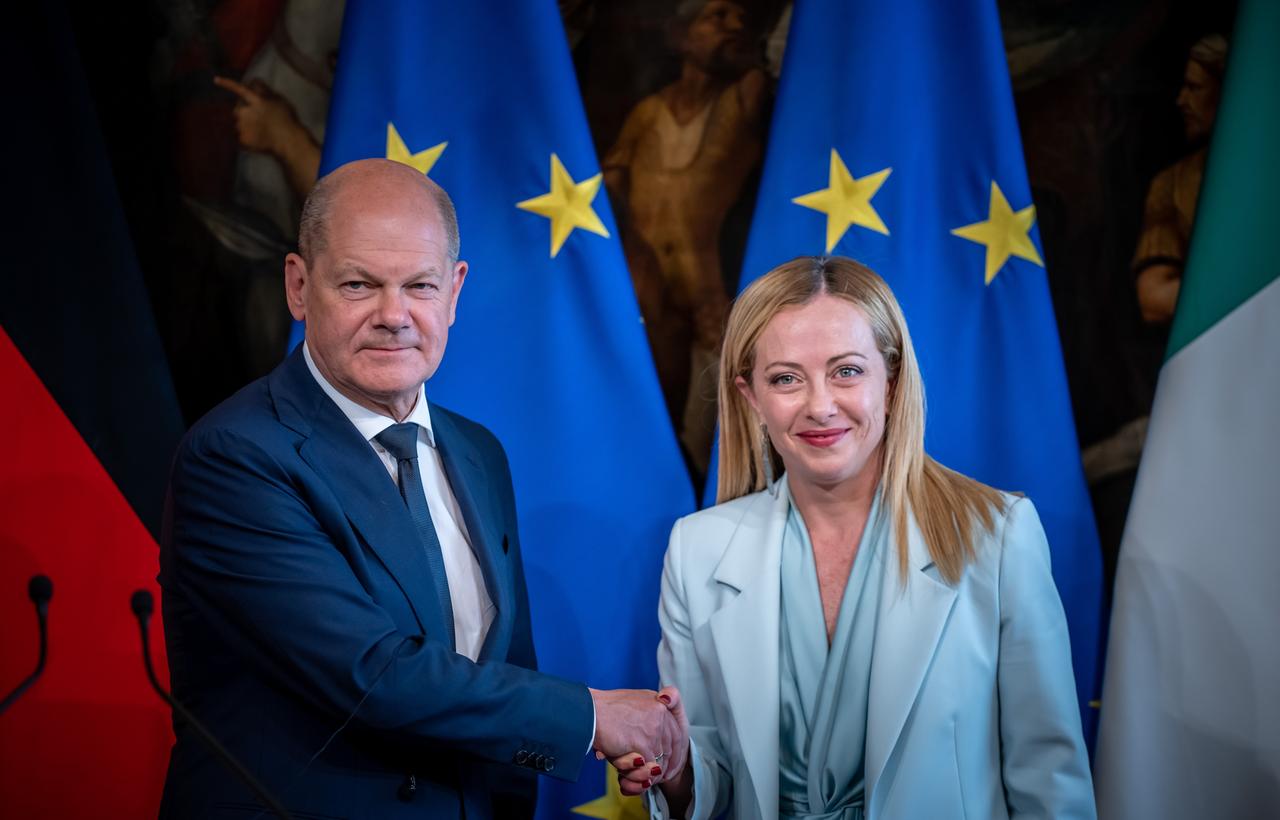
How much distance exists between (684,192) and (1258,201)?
155 cm

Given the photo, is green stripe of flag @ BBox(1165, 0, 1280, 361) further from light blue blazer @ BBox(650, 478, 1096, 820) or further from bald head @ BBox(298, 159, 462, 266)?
bald head @ BBox(298, 159, 462, 266)

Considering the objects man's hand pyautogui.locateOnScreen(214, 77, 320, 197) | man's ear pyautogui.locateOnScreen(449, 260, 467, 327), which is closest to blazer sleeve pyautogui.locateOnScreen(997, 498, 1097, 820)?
man's ear pyautogui.locateOnScreen(449, 260, 467, 327)

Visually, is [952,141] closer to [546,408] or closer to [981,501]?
[981,501]

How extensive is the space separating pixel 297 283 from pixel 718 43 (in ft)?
5.77

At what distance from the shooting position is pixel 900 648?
2.11m

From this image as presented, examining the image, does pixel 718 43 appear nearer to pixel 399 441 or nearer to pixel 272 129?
pixel 272 129

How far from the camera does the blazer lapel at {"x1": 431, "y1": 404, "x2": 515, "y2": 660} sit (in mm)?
2053

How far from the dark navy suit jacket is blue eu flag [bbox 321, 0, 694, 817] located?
876 mm

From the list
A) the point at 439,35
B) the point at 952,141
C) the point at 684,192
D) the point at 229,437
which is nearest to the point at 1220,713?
the point at 952,141

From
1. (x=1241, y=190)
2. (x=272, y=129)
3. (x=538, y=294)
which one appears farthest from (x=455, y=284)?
(x=1241, y=190)

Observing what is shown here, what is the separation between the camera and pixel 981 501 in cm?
223

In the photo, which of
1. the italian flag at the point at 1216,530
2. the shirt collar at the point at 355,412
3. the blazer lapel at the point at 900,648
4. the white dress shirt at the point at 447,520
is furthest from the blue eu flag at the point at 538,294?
the italian flag at the point at 1216,530

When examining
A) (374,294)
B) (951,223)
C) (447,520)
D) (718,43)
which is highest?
(718,43)

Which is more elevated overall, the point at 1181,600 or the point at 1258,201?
the point at 1258,201
